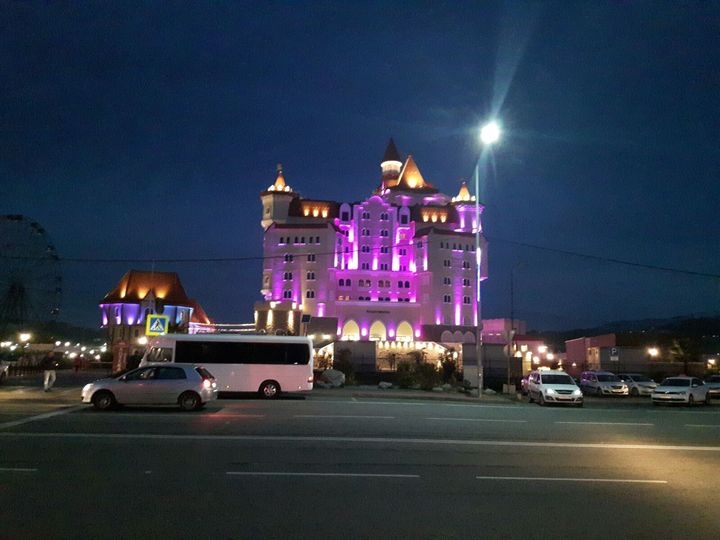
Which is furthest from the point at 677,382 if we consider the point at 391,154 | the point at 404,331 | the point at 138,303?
the point at 391,154

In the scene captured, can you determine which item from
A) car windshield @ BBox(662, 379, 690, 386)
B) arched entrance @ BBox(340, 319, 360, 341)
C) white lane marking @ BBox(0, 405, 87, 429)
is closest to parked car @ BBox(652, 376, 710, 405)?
car windshield @ BBox(662, 379, 690, 386)

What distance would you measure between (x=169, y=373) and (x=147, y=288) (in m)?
73.9

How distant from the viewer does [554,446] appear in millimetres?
13516

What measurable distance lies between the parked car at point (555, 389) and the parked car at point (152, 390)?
15360 millimetres

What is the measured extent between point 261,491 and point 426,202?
95.2 m

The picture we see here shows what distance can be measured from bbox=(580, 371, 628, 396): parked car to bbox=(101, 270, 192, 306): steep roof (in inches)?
2572

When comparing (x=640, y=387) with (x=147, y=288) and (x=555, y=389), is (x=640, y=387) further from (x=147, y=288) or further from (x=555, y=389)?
(x=147, y=288)

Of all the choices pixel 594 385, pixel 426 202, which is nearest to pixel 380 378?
pixel 594 385

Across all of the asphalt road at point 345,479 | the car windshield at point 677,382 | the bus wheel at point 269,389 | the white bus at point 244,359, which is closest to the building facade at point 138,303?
the white bus at point 244,359

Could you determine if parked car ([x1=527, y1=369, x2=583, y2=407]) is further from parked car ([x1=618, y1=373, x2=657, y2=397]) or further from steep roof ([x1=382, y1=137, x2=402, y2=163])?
steep roof ([x1=382, y1=137, x2=402, y2=163])

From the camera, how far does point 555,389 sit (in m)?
26.6

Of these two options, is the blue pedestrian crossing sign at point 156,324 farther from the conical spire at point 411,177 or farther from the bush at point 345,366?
the conical spire at point 411,177

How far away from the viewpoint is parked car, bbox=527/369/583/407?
26.5 metres

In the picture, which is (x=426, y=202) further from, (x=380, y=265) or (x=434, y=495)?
(x=434, y=495)
